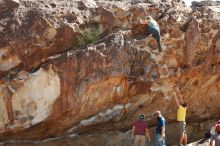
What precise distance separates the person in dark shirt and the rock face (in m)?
1.18

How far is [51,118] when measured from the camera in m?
15.1

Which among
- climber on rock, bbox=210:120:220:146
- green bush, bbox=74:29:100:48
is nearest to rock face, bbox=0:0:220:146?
green bush, bbox=74:29:100:48

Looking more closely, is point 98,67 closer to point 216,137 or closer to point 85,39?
point 85,39

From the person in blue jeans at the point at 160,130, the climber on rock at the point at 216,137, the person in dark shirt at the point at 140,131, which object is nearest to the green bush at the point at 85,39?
the person in dark shirt at the point at 140,131

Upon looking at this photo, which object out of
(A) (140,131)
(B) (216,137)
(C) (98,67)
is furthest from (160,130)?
(C) (98,67)

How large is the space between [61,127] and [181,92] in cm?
420

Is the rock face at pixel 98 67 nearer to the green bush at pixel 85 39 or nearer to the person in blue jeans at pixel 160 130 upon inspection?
the green bush at pixel 85 39

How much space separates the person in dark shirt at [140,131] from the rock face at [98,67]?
1180mm

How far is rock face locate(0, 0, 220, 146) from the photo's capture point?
48.6 feet

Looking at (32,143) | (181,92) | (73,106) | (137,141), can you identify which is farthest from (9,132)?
(181,92)

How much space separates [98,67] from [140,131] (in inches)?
93.6

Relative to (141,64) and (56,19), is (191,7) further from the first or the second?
(56,19)

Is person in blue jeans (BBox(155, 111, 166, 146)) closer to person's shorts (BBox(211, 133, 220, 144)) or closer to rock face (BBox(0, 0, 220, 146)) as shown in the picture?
rock face (BBox(0, 0, 220, 146))

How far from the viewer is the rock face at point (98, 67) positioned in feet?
48.6
